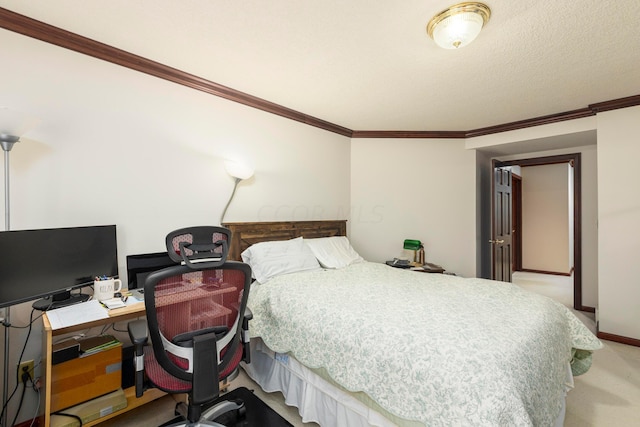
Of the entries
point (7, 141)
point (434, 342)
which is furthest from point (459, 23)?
point (7, 141)

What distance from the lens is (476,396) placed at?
3.79 ft

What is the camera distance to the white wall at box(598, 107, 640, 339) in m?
3.07

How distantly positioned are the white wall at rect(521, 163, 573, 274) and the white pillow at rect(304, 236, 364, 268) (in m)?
5.89

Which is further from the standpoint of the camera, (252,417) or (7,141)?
(252,417)

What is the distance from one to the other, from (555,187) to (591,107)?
4250 millimetres

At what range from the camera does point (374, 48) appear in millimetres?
2133

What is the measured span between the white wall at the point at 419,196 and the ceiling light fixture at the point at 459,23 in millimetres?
2357

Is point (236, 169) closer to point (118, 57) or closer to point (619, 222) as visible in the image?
point (118, 57)

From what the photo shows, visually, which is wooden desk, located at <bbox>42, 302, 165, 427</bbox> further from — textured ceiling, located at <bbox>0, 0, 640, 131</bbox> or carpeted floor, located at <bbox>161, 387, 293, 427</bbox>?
textured ceiling, located at <bbox>0, 0, 640, 131</bbox>

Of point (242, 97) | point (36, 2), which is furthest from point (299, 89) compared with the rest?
point (36, 2)

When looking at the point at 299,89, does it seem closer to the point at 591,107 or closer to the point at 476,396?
the point at 476,396

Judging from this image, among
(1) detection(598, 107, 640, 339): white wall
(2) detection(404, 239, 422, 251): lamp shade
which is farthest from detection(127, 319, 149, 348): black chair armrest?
(1) detection(598, 107, 640, 339): white wall

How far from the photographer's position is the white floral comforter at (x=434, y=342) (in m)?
1.19

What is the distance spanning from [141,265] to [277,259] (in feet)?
3.53
